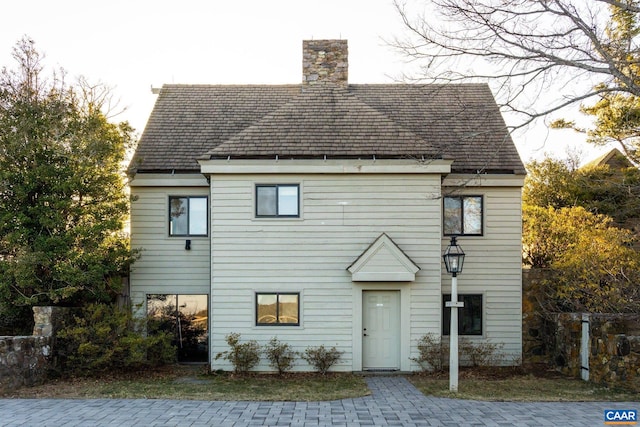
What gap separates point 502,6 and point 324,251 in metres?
6.98

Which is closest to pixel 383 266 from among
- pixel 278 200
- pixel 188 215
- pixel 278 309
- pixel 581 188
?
pixel 278 309

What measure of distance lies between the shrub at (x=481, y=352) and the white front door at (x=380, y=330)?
2.02 m

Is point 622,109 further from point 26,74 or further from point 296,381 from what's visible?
point 26,74

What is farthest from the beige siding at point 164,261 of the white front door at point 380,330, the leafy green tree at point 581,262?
the leafy green tree at point 581,262

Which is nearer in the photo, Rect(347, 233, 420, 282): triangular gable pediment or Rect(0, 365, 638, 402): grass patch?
Rect(0, 365, 638, 402): grass patch

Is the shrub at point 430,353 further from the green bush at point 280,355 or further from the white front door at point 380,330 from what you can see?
the green bush at point 280,355

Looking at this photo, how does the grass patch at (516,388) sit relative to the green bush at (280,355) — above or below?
below

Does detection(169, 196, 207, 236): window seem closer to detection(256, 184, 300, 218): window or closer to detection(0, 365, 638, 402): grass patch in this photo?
detection(256, 184, 300, 218): window

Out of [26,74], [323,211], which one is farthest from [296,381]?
[26,74]

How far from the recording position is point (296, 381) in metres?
13.5

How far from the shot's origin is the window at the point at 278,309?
48.3 feet

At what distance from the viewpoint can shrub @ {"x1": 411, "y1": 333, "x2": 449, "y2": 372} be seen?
14492 millimetres

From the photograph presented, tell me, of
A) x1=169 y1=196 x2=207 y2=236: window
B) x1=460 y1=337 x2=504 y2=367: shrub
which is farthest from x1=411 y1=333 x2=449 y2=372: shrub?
x1=169 y1=196 x2=207 y2=236: window

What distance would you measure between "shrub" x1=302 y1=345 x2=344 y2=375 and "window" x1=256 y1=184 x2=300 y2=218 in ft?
11.2
